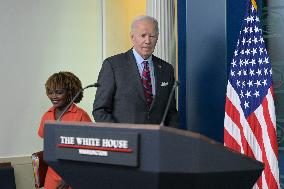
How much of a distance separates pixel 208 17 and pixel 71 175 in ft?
7.67

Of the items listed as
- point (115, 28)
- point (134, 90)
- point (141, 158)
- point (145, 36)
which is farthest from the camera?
point (115, 28)

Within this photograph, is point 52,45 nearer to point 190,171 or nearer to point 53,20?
point 53,20

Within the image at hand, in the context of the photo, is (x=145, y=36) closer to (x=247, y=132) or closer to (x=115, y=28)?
(x=247, y=132)

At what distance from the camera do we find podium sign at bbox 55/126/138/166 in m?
1.35

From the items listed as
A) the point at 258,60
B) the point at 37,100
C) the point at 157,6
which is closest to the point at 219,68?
the point at 258,60

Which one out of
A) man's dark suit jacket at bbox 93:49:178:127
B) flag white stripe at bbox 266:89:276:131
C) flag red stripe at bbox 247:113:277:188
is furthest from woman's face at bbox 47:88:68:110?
flag white stripe at bbox 266:89:276:131

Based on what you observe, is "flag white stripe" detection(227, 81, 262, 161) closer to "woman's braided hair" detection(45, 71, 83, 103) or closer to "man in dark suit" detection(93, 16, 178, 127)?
"man in dark suit" detection(93, 16, 178, 127)

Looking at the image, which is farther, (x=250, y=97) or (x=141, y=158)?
(x=250, y=97)

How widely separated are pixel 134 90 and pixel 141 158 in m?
1.35

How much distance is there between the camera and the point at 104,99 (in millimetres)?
2662

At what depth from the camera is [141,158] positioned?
4.42 feet

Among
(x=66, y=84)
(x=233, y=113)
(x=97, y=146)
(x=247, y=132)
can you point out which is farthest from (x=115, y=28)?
(x=97, y=146)

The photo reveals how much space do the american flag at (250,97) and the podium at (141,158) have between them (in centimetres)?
170

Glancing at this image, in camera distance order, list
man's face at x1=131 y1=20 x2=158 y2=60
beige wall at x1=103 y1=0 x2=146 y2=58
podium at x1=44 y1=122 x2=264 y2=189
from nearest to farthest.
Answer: podium at x1=44 y1=122 x2=264 y2=189 → man's face at x1=131 y1=20 x2=158 y2=60 → beige wall at x1=103 y1=0 x2=146 y2=58
